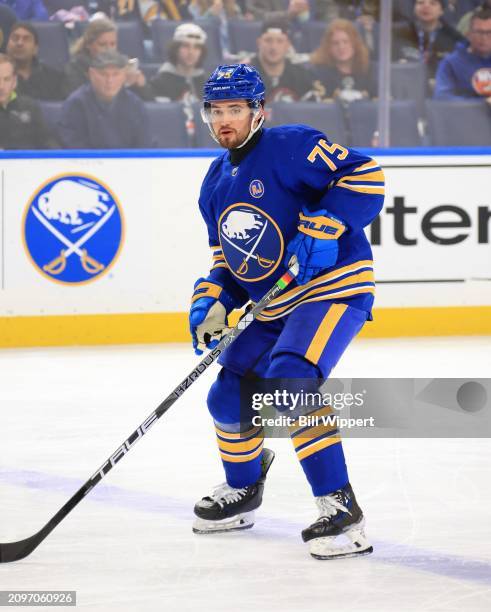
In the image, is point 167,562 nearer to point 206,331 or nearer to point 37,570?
point 37,570

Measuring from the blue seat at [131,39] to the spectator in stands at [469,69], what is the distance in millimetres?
1615

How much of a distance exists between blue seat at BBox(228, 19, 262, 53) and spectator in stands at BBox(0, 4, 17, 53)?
3.83 ft

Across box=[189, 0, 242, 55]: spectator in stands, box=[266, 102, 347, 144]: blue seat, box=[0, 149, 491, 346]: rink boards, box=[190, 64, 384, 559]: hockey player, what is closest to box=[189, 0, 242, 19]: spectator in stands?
box=[189, 0, 242, 55]: spectator in stands

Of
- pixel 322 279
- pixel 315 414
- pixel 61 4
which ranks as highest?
pixel 61 4

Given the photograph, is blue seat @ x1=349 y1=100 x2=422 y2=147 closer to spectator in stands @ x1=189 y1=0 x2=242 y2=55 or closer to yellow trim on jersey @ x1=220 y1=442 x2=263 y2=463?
spectator in stands @ x1=189 y1=0 x2=242 y2=55

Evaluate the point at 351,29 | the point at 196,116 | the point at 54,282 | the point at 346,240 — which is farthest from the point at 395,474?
the point at 351,29

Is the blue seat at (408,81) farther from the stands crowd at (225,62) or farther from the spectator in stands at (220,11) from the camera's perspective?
the spectator in stands at (220,11)

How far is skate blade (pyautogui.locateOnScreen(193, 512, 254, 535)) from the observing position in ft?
8.53

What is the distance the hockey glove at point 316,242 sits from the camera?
2410mm

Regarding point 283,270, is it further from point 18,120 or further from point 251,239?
point 18,120

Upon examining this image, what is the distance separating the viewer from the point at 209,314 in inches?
104

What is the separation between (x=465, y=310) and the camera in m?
5.49

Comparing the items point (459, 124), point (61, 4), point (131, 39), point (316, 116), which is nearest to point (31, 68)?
point (61, 4)

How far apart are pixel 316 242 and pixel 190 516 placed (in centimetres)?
74
